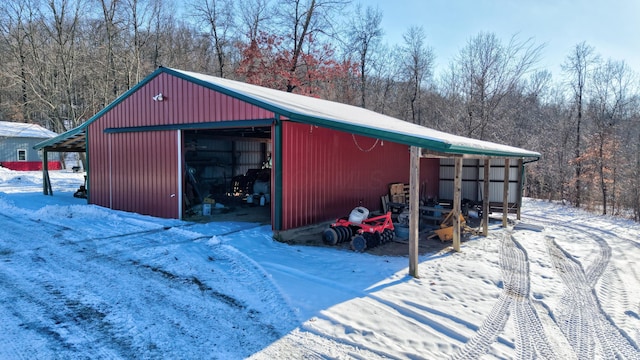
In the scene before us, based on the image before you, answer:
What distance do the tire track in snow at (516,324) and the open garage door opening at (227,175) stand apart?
18.9 feet

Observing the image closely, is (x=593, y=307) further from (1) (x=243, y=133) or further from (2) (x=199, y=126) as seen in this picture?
(1) (x=243, y=133)

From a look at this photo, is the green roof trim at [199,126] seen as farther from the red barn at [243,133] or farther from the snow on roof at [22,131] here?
the snow on roof at [22,131]

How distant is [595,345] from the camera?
3.81m

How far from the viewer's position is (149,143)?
992cm

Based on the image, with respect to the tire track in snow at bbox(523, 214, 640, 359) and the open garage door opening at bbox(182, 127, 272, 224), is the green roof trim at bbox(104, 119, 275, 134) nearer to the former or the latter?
the open garage door opening at bbox(182, 127, 272, 224)

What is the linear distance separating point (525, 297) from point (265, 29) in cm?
2360

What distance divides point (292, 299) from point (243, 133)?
10120 mm

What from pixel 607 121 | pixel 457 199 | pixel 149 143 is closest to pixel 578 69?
pixel 607 121

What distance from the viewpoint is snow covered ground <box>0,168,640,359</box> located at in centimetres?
349

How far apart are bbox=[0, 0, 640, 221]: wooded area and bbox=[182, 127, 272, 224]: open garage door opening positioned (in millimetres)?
9317

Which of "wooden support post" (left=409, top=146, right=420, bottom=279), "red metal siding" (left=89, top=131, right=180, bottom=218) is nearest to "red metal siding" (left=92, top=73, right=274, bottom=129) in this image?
"red metal siding" (left=89, top=131, right=180, bottom=218)

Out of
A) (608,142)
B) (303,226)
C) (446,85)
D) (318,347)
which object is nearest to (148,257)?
(303,226)

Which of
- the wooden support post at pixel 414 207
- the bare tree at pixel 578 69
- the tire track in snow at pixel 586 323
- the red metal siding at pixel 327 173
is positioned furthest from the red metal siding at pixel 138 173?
the bare tree at pixel 578 69

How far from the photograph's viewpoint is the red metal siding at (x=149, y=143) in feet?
28.4
